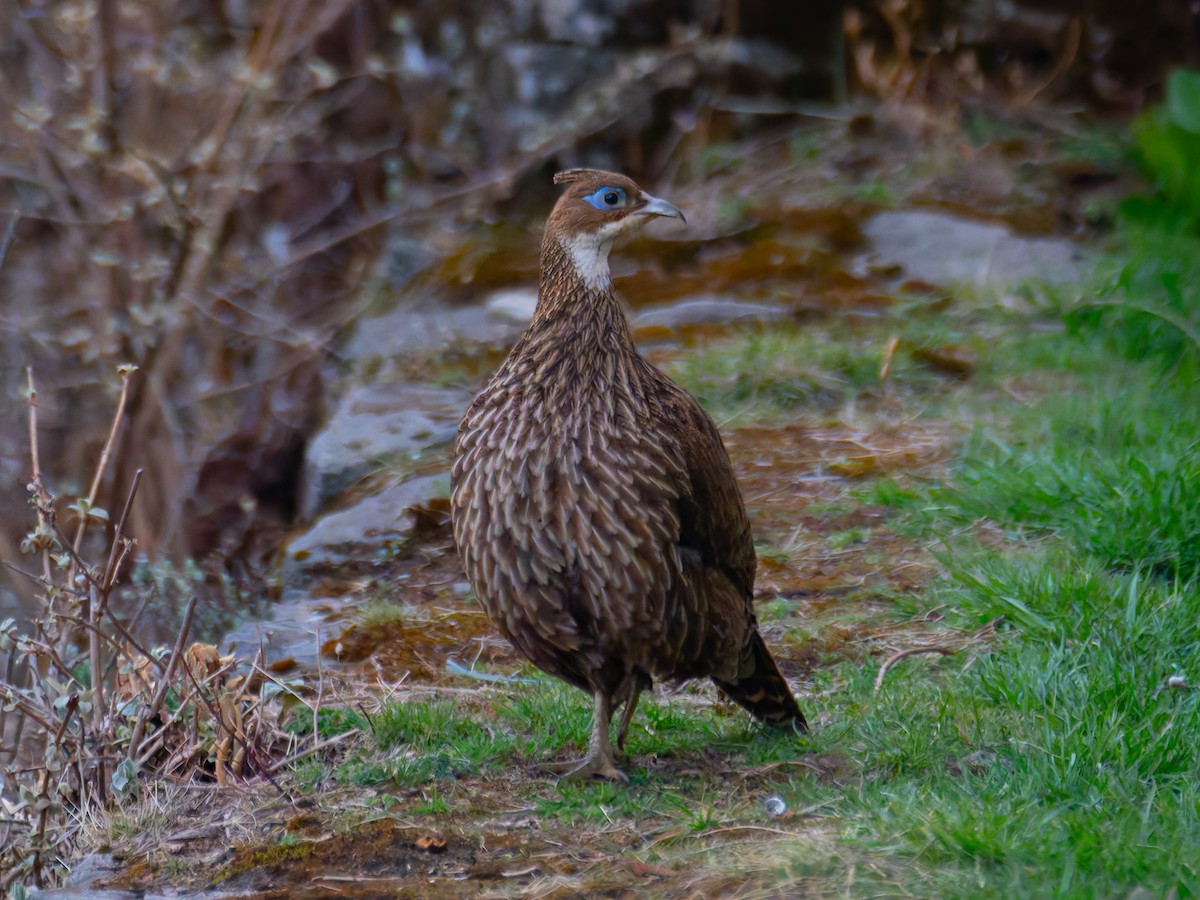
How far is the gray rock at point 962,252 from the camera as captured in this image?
757 cm

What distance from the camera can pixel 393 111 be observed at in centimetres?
995

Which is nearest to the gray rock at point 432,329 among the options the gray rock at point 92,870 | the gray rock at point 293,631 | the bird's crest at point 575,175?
the gray rock at point 293,631

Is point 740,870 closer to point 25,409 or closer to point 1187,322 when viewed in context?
point 1187,322

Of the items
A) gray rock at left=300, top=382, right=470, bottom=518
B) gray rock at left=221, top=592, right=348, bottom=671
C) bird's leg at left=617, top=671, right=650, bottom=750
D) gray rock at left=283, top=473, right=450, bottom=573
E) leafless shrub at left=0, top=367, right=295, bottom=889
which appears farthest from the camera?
gray rock at left=300, top=382, right=470, bottom=518

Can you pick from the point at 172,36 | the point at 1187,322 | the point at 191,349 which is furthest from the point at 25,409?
the point at 1187,322

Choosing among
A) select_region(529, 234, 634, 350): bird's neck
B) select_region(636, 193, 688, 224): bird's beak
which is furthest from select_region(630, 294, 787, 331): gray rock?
select_region(529, 234, 634, 350): bird's neck

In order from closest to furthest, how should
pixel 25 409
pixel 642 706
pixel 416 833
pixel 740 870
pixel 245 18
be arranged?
pixel 740 870, pixel 416 833, pixel 642 706, pixel 25 409, pixel 245 18

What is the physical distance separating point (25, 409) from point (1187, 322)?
5.99m

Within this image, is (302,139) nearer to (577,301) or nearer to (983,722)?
(577,301)

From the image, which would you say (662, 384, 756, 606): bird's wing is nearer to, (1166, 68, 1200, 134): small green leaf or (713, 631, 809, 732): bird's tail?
(713, 631, 809, 732): bird's tail

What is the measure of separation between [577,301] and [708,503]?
656mm

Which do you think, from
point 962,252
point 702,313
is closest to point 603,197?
point 702,313

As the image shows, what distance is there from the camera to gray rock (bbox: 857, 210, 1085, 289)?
24.8 ft

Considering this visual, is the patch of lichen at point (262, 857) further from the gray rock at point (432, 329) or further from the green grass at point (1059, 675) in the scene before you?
the gray rock at point (432, 329)
